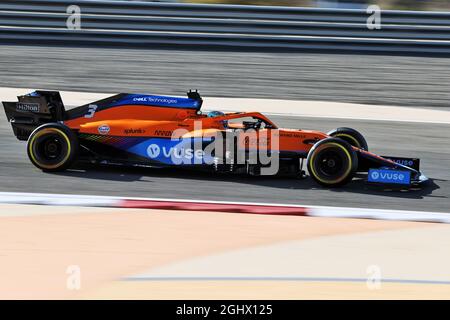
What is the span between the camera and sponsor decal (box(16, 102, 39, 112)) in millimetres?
9930

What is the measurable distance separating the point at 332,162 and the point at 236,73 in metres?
7.32

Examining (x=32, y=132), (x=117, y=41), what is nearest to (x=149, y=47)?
(x=117, y=41)

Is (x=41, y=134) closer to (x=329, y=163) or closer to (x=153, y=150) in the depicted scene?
(x=153, y=150)

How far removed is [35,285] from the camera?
6082 millimetres

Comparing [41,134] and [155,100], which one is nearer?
[41,134]

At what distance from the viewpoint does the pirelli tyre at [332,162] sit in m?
9.02

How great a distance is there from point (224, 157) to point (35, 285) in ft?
12.0

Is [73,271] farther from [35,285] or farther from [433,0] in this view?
[433,0]

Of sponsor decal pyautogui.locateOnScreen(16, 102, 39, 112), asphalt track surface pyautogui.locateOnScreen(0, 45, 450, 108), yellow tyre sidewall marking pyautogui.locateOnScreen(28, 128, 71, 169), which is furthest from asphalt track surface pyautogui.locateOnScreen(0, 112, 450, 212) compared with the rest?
asphalt track surface pyautogui.locateOnScreen(0, 45, 450, 108)

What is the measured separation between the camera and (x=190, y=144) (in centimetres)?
931

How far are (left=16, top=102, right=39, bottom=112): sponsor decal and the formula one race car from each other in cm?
6

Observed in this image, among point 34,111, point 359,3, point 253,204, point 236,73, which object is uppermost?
point 359,3

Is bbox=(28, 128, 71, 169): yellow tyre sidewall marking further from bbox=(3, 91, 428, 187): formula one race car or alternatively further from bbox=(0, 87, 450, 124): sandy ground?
bbox=(0, 87, 450, 124): sandy ground

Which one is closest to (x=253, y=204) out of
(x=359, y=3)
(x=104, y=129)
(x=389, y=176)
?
(x=389, y=176)
